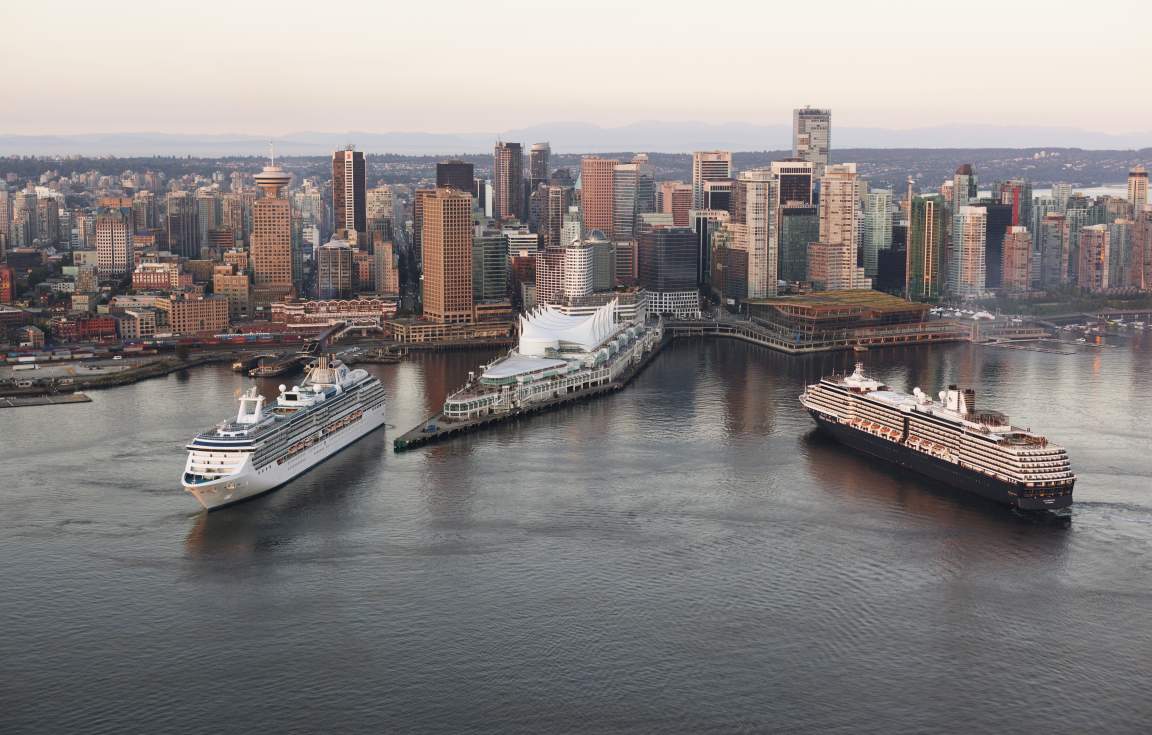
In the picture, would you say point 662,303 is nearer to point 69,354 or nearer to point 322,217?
point 69,354

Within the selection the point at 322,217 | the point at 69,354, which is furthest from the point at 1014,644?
the point at 322,217

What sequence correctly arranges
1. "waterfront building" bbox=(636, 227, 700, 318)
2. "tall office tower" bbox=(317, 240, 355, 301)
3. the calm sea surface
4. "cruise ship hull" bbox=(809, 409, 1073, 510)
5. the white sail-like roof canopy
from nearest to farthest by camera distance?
the calm sea surface, "cruise ship hull" bbox=(809, 409, 1073, 510), the white sail-like roof canopy, "waterfront building" bbox=(636, 227, 700, 318), "tall office tower" bbox=(317, 240, 355, 301)

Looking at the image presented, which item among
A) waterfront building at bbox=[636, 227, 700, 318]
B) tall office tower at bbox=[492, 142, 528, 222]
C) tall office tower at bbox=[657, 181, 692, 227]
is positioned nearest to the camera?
waterfront building at bbox=[636, 227, 700, 318]

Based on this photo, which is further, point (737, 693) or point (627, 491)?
point (627, 491)

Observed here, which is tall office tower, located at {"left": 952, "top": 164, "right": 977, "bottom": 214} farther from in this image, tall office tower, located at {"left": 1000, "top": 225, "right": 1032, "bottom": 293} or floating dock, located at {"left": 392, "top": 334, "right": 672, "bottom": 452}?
floating dock, located at {"left": 392, "top": 334, "right": 672, "bottom": 452}

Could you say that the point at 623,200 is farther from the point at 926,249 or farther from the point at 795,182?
the point at 926,249

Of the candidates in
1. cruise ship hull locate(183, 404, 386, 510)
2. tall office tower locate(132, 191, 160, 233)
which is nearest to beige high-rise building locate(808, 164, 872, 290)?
cruise ship hull locate(183, 404, 386, 510)

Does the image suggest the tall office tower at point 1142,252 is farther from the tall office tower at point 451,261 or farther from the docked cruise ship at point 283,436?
the docked cruise ship at point 283,436
